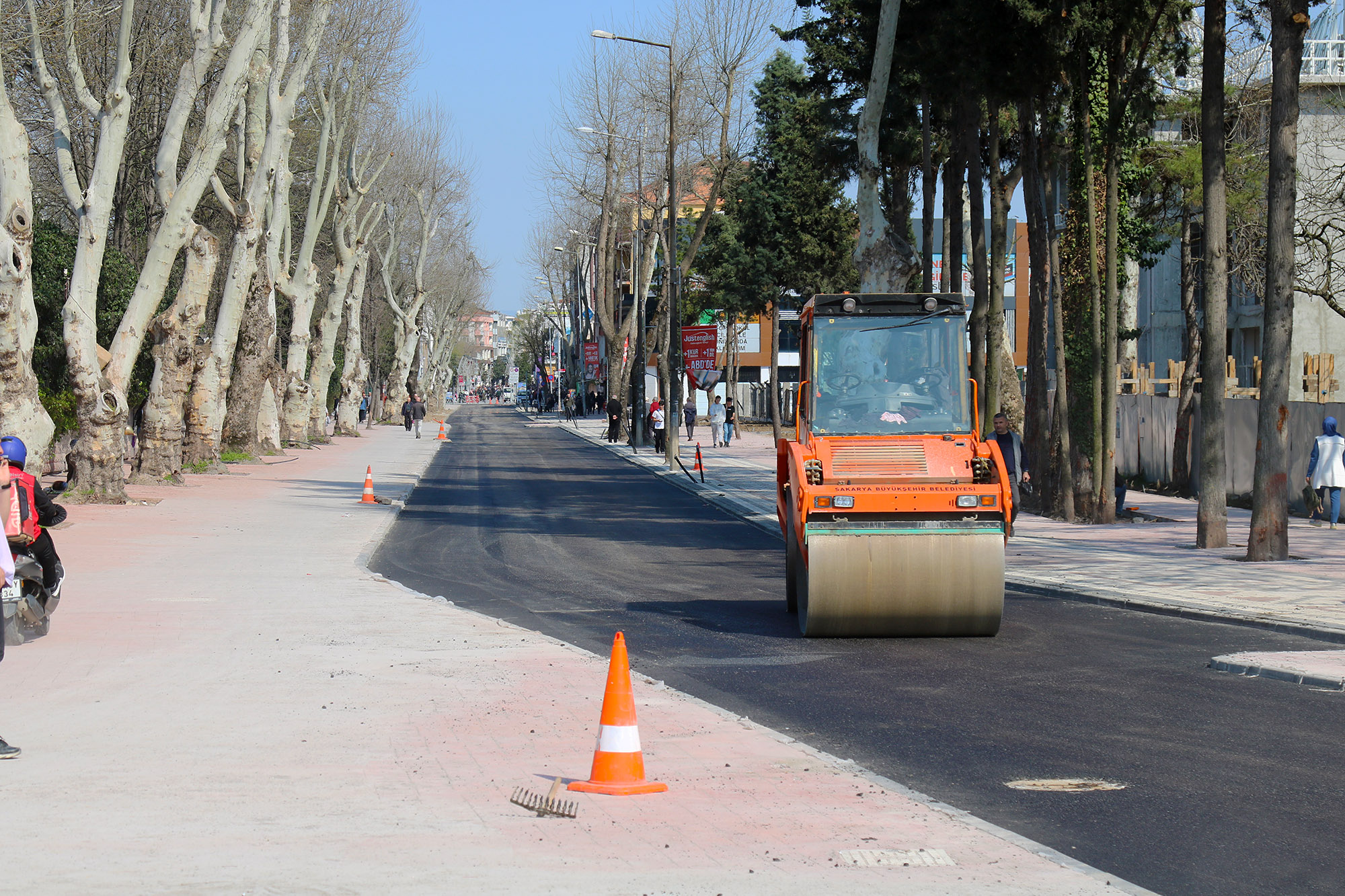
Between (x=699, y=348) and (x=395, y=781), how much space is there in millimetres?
27518

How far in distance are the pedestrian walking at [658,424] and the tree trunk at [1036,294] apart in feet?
73.9

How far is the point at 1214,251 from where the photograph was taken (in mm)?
17859

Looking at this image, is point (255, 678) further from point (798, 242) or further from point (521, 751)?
point (798, 242)

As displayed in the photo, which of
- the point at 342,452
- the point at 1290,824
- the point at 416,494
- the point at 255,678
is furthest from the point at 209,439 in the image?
the point at 1290,824

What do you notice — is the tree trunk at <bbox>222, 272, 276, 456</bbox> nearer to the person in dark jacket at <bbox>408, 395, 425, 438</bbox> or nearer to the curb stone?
the person in dark jacket at <bbox>408, 395, 425, 438</bbox>

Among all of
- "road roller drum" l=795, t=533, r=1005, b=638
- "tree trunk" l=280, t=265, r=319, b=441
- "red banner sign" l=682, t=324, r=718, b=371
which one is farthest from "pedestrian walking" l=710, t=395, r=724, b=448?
"road roller drum" l=795, t=533, r=1005, b=638

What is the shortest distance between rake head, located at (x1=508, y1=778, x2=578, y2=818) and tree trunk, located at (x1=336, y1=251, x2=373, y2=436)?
51550mm

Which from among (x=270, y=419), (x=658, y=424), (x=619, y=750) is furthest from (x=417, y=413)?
(x=619, y=750)

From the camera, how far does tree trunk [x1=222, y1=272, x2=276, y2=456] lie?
37250mm

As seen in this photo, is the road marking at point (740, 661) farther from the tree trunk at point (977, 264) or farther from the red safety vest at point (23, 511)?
the tree trunk at point (977, 264)

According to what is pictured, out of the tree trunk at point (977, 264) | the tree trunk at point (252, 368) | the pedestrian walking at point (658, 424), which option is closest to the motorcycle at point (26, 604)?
the tree trunk at point (977, 264)

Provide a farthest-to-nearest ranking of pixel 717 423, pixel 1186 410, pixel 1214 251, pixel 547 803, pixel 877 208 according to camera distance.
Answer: pixel 717 423
pixel 1186 410
pixel 877 208
pixel 1214 251
pixel 547 803

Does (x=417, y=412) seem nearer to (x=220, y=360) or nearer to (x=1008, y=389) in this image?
(x=220, y=360)

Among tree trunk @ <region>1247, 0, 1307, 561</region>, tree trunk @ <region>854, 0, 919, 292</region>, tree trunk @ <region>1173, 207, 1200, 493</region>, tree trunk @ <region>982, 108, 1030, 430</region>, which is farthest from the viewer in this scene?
tree trunk @ <region>1173, 207, 1200, 493</region>
